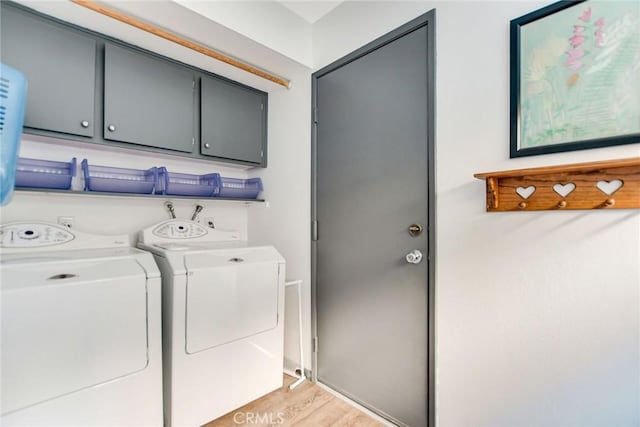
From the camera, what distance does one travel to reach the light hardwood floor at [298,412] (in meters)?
1.77

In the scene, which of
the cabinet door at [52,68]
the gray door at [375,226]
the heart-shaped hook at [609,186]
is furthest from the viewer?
the gray door at [375,226]

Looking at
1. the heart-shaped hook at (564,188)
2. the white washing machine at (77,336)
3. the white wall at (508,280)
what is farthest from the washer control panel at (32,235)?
the heart-shaped hook at (564,188)

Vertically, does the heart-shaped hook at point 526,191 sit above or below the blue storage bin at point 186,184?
below

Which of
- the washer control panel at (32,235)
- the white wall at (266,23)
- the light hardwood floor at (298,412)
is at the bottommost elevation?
the light hardwood floor at (298,412)

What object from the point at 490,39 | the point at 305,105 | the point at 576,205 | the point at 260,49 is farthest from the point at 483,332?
the point at 260,49

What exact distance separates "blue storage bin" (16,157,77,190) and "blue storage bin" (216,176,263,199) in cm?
90

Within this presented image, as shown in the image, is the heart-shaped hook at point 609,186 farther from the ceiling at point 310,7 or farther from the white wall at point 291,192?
the ceiling at point 310,7

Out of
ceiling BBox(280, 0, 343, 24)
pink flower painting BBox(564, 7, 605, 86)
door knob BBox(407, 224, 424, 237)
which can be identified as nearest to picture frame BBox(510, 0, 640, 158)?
pink flower painting BBox(564, 7, 605, 86)

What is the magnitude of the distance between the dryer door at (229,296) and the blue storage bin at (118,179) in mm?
692

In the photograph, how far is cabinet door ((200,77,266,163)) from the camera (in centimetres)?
224

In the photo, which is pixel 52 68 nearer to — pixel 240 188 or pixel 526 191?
pixel 240 188

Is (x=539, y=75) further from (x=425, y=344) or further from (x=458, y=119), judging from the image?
(x=425, y=344)

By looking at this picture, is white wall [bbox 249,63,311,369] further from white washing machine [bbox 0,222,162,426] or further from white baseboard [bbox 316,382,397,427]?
white washing machine [bbox 0,222,162,426]

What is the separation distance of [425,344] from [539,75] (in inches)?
53.6
